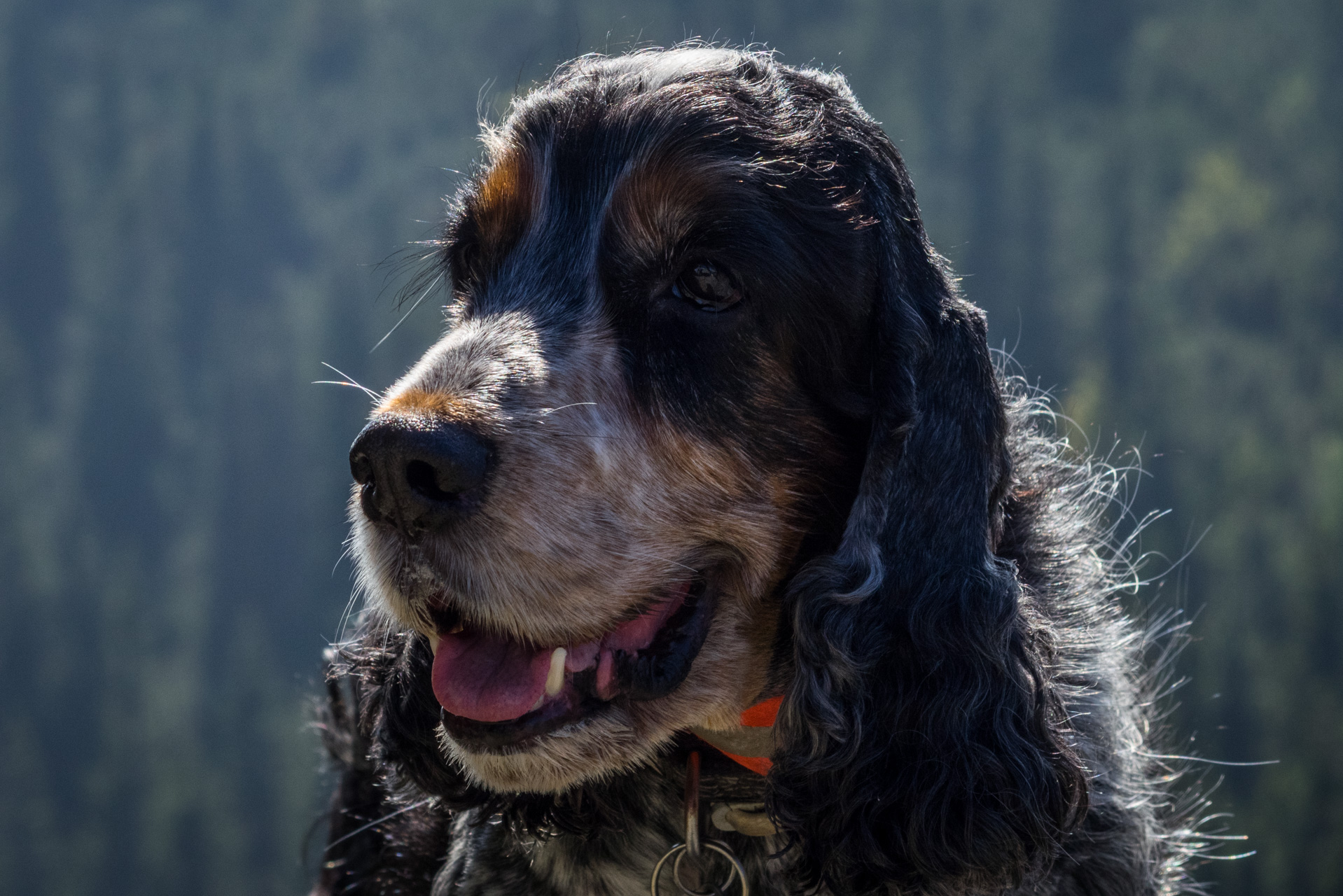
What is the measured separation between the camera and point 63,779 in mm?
27500

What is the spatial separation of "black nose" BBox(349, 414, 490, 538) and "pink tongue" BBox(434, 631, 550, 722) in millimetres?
303

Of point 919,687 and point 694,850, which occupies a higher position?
point 919,687

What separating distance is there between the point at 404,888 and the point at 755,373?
1791 mm

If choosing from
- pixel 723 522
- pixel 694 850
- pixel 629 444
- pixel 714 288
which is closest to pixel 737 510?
pixel 723 522

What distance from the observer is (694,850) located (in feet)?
8.15

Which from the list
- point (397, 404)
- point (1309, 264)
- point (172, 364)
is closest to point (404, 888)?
point (397, 404)

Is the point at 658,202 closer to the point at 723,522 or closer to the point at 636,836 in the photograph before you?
the point at 723,522

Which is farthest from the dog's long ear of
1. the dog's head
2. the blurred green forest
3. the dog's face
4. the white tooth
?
the blurred green forest

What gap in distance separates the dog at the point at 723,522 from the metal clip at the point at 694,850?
1 centimetres

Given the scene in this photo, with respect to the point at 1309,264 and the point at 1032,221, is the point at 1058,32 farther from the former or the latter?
the point at 1309,264

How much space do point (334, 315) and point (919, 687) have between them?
23007 millimetres

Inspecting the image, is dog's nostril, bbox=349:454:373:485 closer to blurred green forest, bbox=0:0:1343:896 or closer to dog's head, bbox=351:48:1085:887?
dog's head, bbox=351:48:1085:887

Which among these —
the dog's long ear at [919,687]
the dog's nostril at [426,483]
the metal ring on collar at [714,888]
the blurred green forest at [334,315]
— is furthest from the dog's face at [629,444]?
the blurred green forest at [334,315]

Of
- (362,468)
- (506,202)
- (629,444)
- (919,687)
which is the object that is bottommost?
(919,687)
